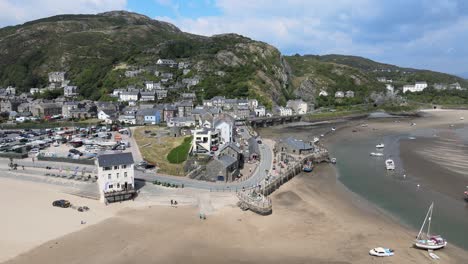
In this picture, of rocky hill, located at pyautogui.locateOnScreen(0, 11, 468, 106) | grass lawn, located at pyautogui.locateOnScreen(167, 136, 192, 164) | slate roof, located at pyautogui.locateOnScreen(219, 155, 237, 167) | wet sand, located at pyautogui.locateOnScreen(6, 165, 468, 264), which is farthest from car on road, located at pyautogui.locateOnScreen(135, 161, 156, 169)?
rocky hill, located at pyautogui.locateOnScreen(0, 11, 468, 106)

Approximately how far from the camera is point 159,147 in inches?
2201

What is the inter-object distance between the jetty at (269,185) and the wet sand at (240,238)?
81 centimetres

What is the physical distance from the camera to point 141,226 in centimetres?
2861

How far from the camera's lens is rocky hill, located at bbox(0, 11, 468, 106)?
119 metres

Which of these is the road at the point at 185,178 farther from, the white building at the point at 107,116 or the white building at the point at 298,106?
the white building at the point at 298,106

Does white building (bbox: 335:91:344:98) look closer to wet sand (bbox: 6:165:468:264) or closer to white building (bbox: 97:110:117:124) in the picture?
white building (bbox: 97:110:117:124)

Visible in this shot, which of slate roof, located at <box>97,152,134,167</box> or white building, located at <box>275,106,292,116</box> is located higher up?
white building, located at <box>275,106,292,116</box>

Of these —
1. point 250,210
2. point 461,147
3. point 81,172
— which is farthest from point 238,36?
point 250,210

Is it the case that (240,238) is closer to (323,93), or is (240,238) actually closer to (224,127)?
(224,127)

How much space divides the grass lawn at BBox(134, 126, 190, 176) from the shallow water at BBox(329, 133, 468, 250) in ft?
70.1

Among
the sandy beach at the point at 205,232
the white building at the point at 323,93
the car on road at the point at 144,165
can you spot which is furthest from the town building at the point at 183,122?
the white building at the point at 323,93

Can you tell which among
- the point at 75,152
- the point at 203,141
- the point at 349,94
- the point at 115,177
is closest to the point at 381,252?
the point at 115,177

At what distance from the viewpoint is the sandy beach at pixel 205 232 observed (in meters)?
24.2

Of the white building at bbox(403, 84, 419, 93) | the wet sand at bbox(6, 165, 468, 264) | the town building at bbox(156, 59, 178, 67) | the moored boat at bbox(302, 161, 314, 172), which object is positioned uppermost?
the town building at bbox(156, 59, 178, 67)
